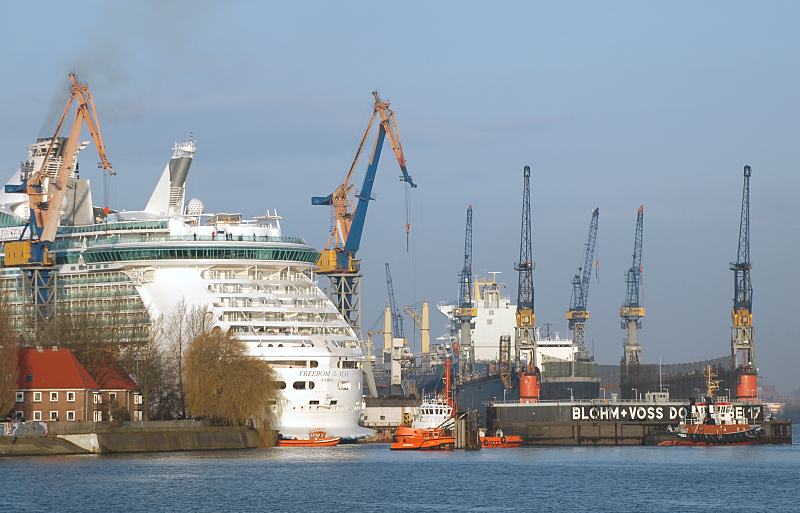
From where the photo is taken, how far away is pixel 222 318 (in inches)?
4358

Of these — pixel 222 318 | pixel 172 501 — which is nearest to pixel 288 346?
pixel 222 318

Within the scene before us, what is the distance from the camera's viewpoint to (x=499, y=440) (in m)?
118

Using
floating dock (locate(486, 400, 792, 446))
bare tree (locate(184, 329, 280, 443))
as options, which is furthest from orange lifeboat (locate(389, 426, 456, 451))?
floating dock (locate(486, 400, 792, 446))

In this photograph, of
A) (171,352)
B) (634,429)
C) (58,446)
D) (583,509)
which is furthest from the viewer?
(634,429)

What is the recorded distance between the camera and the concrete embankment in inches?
3578

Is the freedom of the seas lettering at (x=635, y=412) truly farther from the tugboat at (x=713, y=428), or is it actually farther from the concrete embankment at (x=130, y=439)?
the concrete embankment at (x=130, y=439)

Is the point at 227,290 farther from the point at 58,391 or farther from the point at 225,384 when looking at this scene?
the point at 58,391

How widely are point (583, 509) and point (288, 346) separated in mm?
44499

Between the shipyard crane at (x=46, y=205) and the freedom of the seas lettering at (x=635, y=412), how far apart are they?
40.6 metres

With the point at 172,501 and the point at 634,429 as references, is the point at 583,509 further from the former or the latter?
the point at 634,429

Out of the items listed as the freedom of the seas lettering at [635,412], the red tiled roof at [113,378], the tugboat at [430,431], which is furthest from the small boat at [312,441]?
the freedom of the seas lettering at [635,412]

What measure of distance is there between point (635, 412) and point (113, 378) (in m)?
40.5

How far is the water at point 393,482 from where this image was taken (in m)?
68.2

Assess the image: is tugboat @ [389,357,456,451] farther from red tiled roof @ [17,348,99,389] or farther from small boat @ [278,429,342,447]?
red tiled roof @ [17,348,99,389]
